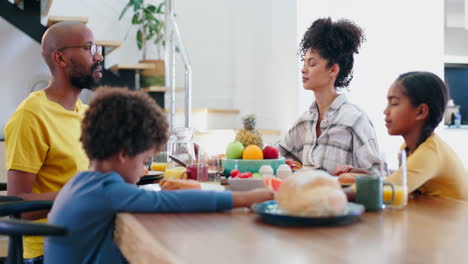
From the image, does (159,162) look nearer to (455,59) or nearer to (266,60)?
(266,60)

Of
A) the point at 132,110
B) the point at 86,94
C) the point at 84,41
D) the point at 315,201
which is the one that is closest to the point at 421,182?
the point at 315,201

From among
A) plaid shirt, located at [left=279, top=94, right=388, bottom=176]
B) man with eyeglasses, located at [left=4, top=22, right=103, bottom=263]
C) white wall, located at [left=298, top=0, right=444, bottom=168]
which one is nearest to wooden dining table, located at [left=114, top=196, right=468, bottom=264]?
man with eyeglasses, located at [left=4, top=22, right=103, bottom=263]

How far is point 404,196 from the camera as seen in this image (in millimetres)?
1232

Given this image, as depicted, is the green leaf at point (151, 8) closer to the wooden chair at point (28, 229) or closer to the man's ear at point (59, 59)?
the man's ear at point (59, 59)

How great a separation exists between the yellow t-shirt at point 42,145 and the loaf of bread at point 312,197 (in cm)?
103

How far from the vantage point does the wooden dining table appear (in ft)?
2.63

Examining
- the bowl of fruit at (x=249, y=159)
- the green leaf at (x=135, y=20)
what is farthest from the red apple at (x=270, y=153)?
the green leaf at (x=135, y=20)

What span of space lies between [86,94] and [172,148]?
10.7ft

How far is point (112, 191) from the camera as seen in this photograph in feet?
3.74

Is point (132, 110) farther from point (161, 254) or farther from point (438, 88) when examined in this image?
point (438, 88)

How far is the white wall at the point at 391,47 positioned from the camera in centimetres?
432

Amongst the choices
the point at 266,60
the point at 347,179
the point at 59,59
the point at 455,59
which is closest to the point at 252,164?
the point at 347,179

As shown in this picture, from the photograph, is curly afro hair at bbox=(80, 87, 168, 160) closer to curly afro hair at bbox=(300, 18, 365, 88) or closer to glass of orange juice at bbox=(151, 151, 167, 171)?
glass of orange juice at bbox=(151, 151, 167, 171)

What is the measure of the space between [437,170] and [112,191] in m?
0.88
